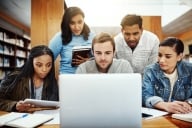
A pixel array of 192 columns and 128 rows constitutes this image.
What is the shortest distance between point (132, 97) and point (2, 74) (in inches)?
67.4

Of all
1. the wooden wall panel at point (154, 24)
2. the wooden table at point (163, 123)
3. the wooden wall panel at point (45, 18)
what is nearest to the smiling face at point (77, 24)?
the wooden wall panel at point (45, 18)

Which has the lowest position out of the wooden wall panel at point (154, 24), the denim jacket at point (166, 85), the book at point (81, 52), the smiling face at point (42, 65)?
the denim jacket at point (166, 85)

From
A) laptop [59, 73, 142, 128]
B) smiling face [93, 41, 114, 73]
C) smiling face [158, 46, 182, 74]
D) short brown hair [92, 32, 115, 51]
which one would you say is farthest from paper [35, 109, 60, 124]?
smiling face [158, 46, 182, 74]

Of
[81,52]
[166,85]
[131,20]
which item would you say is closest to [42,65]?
[81,52]

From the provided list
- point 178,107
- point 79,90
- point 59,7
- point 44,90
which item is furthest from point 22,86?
point 178,107

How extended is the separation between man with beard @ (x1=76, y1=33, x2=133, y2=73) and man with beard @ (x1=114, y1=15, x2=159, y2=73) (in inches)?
2.6

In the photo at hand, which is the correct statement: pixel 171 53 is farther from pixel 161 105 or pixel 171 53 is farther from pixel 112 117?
pixel 112 117

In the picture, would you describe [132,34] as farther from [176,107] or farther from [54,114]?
[54,114]

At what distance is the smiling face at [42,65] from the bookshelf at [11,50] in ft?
0.43

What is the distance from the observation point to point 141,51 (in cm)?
251

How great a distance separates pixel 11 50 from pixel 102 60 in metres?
1.14

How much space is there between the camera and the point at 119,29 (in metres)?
2.43

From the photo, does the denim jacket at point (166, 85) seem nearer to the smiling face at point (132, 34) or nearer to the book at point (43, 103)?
the smiling face at point (132, 34)

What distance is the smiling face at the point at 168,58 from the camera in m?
2.39
